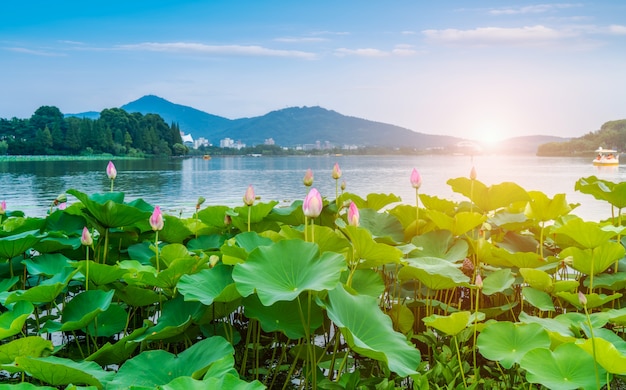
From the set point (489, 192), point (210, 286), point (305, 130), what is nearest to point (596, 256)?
point (489, 192)

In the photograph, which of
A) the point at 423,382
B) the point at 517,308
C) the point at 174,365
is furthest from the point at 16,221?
the point at 517,308

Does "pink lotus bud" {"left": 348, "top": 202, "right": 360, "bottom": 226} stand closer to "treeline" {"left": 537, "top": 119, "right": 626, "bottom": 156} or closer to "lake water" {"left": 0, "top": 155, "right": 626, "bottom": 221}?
"lake water" {"left": 0, "top": 155, "right": 626, "bottom": 221}

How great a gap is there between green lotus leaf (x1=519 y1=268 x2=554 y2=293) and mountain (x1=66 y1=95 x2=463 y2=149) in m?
100

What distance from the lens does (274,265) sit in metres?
1.66

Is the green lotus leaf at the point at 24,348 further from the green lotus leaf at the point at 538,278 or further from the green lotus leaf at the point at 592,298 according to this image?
the green lotus leaf at the point at 592,298

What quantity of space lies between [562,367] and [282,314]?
2.81 feet

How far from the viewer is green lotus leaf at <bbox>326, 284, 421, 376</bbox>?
5.14 feet

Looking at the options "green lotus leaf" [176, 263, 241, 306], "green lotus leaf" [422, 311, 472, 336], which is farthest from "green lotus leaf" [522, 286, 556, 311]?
"green lotus leaf" [176, 263, 241, 306]

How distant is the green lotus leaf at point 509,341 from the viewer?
64.1 inches

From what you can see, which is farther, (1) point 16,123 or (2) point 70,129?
(1) point 16,123

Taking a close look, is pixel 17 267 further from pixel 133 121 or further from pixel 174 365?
pixel 133 121

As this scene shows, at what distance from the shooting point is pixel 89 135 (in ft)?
199

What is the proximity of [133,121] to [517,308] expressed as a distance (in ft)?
241

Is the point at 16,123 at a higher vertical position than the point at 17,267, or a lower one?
higher
